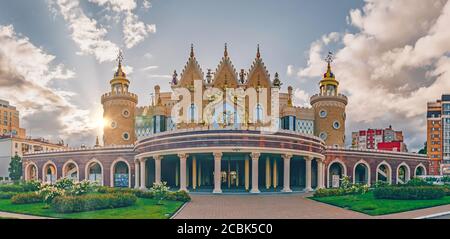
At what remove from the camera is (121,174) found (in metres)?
43.9

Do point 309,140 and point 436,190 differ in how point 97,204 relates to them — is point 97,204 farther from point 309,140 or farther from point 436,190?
point 309,140

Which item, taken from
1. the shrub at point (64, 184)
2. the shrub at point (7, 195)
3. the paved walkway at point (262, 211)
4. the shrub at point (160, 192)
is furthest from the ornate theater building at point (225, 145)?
the shrub at point (7, 195)

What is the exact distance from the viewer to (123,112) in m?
48.8

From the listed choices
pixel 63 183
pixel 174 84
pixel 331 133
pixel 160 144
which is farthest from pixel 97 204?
pixel 331 133

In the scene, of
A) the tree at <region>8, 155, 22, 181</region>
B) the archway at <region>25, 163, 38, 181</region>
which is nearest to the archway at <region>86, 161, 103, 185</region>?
the archway at <region>25, 163, 38, 181</region>

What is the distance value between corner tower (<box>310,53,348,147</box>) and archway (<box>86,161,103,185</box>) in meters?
30.4

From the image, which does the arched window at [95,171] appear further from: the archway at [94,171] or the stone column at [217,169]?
the stone column at [217,169]

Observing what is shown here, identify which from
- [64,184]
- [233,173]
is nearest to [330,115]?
[233,173]

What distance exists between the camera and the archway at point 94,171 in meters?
44.7

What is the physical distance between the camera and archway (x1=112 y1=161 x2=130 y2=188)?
143 feet

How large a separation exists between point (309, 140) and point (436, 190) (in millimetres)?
13338

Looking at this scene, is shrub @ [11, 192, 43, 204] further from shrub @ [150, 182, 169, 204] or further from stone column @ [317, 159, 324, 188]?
stone column @ [317, 159, 324, 188]

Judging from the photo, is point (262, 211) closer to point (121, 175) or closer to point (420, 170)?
point (121, 175)

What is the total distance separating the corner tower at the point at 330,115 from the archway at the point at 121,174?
26817mm
